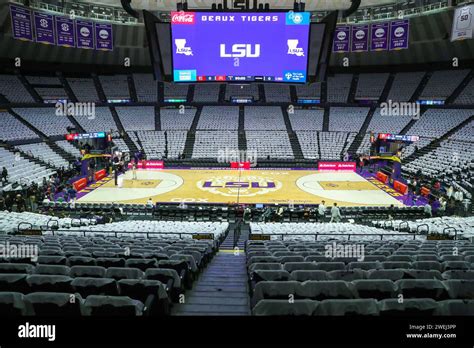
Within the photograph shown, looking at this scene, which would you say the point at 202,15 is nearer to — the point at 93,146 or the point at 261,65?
the point at 261,65

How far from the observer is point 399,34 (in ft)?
116

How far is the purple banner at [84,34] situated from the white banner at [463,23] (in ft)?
112

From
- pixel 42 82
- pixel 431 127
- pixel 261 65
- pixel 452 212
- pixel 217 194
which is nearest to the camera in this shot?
pixel 261 65

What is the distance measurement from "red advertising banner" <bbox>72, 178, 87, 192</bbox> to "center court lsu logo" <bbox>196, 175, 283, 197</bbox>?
9989mm

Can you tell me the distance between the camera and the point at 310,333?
2.87 m

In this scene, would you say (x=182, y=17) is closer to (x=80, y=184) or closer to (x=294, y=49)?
(x=294, y=49)

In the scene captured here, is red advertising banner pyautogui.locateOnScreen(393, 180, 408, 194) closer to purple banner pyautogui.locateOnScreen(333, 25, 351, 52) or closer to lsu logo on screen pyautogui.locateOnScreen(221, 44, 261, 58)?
purple banner pyautogui.locateOnScreen(333, 25, 351, 52)

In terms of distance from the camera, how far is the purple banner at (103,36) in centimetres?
3731

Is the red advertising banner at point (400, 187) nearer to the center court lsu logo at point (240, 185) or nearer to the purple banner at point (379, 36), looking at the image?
the center court lsu logo at point (240, 185)

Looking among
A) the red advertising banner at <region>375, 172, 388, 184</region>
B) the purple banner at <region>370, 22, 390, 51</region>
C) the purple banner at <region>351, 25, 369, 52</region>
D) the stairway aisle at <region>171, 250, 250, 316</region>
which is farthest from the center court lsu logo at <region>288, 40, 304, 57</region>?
the purple banner at <region>370, 22, 390, 51</region>

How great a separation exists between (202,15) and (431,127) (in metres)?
32.8

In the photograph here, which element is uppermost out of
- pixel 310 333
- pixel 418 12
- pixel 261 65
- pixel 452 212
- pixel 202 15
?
pixel 418 12

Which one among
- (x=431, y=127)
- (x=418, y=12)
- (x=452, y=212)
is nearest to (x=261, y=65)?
(x=452, y=212)

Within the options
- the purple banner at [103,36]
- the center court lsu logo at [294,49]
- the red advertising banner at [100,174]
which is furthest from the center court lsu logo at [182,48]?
the purple banner at [103,36]
